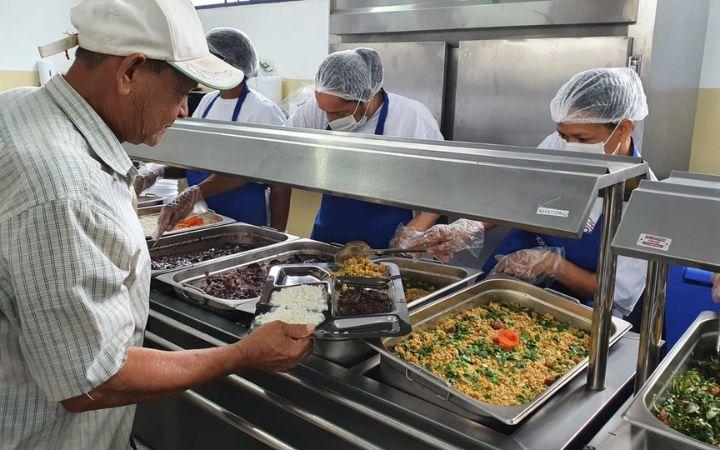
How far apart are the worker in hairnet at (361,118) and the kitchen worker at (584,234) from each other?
367 mm

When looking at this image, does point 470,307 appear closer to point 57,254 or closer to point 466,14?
point 57,254

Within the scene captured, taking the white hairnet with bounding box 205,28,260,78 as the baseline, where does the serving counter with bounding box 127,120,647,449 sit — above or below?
below

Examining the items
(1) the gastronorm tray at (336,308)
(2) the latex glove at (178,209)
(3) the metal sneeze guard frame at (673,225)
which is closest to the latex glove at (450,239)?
(1) the gastronorm tray at (336,308)

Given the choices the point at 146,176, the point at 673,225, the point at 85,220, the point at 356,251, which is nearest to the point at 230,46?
the point at 146,176

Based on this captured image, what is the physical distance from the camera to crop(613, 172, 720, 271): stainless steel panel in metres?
1.02

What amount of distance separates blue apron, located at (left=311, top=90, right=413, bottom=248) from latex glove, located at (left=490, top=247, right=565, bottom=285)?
69 cm

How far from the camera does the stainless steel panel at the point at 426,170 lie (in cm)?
119

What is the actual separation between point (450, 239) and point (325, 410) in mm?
935

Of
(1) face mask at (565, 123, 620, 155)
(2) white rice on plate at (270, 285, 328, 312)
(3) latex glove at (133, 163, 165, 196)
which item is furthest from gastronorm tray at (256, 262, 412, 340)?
(3) latex glove at (133, 163, 165, 196)

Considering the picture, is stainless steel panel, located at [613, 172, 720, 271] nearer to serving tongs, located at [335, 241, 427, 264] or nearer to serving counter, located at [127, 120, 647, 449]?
serving counter, located at [127, 120, 647, 449]

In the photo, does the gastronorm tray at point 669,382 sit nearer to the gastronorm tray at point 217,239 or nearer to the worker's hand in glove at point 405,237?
the worker's hand in glove at point 405,237

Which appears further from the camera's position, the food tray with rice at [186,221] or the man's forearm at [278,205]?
the man's forearm at [278,205]

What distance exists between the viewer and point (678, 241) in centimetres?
104

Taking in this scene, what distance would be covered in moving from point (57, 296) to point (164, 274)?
1125 millimetres
